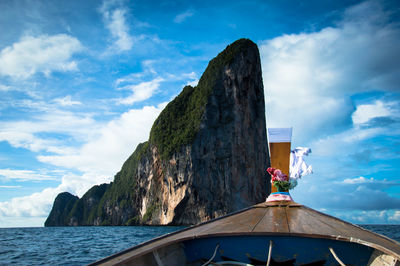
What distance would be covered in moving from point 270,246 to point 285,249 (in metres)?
0.34

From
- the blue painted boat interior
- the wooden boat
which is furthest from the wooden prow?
the blue painted boat interior

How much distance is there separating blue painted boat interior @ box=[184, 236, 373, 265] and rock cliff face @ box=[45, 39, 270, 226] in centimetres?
5448

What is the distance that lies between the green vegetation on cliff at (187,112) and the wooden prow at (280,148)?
187 feet

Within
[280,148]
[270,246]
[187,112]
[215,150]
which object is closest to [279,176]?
[280,148]

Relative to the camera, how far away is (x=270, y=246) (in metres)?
3.70

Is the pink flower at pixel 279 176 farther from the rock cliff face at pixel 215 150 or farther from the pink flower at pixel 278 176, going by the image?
the rock cliff face at pixel 215 150

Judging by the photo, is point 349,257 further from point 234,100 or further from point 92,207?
point 92,207

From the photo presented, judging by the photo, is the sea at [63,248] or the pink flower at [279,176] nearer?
the pink flower at [279,176]

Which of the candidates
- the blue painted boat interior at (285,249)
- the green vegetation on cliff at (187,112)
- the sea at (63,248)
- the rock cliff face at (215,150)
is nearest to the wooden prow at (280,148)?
the blue painted boat interior at (285,249)

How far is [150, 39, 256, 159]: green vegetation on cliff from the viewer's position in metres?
67.1

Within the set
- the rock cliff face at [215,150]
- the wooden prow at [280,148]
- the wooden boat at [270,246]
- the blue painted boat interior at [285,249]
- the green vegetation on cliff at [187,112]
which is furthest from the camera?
the green vegetation on cliff at [187,112]

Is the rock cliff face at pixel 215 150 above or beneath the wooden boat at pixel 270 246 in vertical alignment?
above

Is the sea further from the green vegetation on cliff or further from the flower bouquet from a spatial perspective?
the green vegetation on cliff

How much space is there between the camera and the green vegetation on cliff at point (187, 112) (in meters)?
67.1
